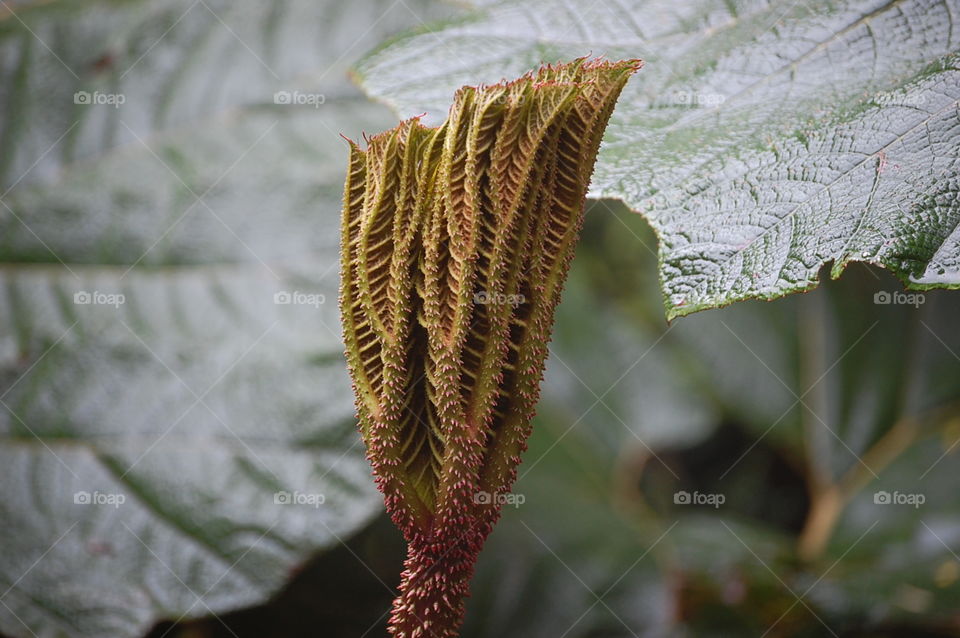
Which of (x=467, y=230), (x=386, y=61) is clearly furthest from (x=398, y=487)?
(x=386, y=61)

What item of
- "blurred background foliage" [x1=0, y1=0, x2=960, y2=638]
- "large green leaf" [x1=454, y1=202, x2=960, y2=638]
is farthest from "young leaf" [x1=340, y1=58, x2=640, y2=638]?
"large green leaf" [x1=454, y1=202, x2=960, y2=638]

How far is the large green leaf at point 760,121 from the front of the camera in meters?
0.61

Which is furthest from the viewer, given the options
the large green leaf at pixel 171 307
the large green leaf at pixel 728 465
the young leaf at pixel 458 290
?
the large green leaf at pixel 728 465

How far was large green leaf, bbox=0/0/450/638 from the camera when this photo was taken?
108cm

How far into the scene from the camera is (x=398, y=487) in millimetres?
583

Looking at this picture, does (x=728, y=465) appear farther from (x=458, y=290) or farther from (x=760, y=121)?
(x=458, y=290)

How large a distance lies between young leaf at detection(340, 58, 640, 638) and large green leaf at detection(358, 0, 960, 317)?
0.37 feet

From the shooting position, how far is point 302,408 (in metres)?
1.13

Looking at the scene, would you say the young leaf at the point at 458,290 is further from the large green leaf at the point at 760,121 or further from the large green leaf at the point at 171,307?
the large green leaf at the point at 171,307

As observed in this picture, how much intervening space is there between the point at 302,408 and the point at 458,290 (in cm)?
64

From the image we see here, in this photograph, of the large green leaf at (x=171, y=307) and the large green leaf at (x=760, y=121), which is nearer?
the large green leaf at (x=760, y=121)

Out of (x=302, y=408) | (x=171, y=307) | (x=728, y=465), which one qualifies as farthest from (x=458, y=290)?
(x=728, y=465)

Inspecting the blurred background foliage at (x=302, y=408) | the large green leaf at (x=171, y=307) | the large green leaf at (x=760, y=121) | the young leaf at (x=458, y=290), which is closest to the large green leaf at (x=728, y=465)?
the blurred background foliage at (x=302, y=408)

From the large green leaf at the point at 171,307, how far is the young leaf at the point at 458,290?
1.71 ft
